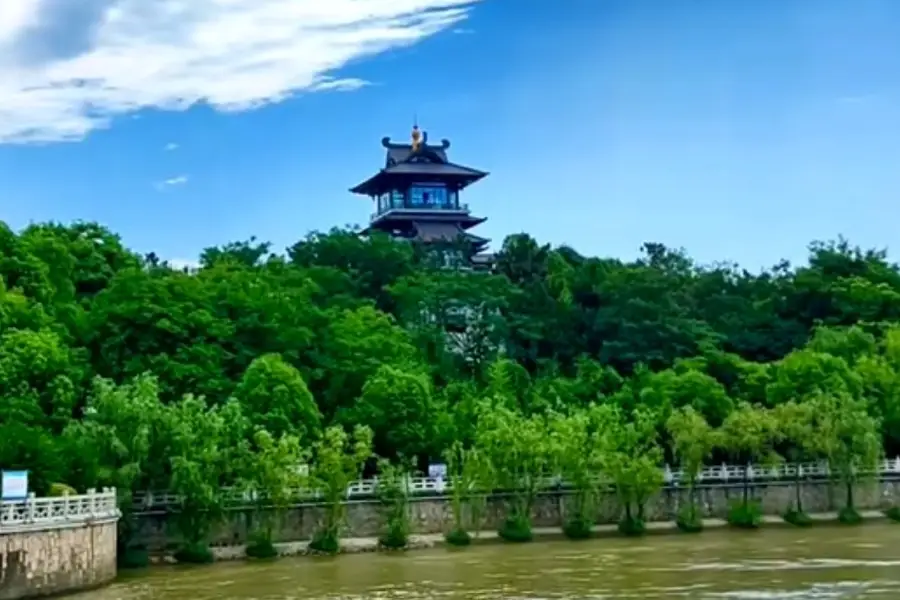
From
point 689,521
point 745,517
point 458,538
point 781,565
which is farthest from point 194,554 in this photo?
point 745,517

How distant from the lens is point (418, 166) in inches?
2581

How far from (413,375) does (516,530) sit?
612cm

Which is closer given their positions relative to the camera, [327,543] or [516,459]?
[327,543]

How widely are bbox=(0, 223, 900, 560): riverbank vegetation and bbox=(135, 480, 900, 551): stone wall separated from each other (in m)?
0.63

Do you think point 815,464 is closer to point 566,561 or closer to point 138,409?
point 566,561

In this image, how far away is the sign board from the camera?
1019 inches

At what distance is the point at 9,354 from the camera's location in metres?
35.8

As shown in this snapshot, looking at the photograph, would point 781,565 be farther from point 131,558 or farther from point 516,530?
point 131,558

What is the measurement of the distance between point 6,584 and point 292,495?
11.5 m

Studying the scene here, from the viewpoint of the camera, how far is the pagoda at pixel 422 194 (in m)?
65.3

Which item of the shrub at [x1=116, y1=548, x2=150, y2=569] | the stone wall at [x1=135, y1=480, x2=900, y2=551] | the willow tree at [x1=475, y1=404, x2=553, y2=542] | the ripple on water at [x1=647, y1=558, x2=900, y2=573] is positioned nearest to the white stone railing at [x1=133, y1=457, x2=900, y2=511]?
the stone wall at [x1=135, y1=480, x2=900, y2=551]

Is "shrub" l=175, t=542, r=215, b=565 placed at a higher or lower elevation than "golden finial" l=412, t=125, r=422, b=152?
lower

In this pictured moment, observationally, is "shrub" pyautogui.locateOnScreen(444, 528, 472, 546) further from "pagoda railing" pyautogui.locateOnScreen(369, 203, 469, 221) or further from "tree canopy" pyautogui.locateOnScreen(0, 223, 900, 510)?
"pagoda railing" pyautogui.locateOnScreen(369, 203, 469, 221)

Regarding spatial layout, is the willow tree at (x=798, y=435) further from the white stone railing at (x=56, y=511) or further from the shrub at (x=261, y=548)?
the white stone railing at (x=56, y=511)
